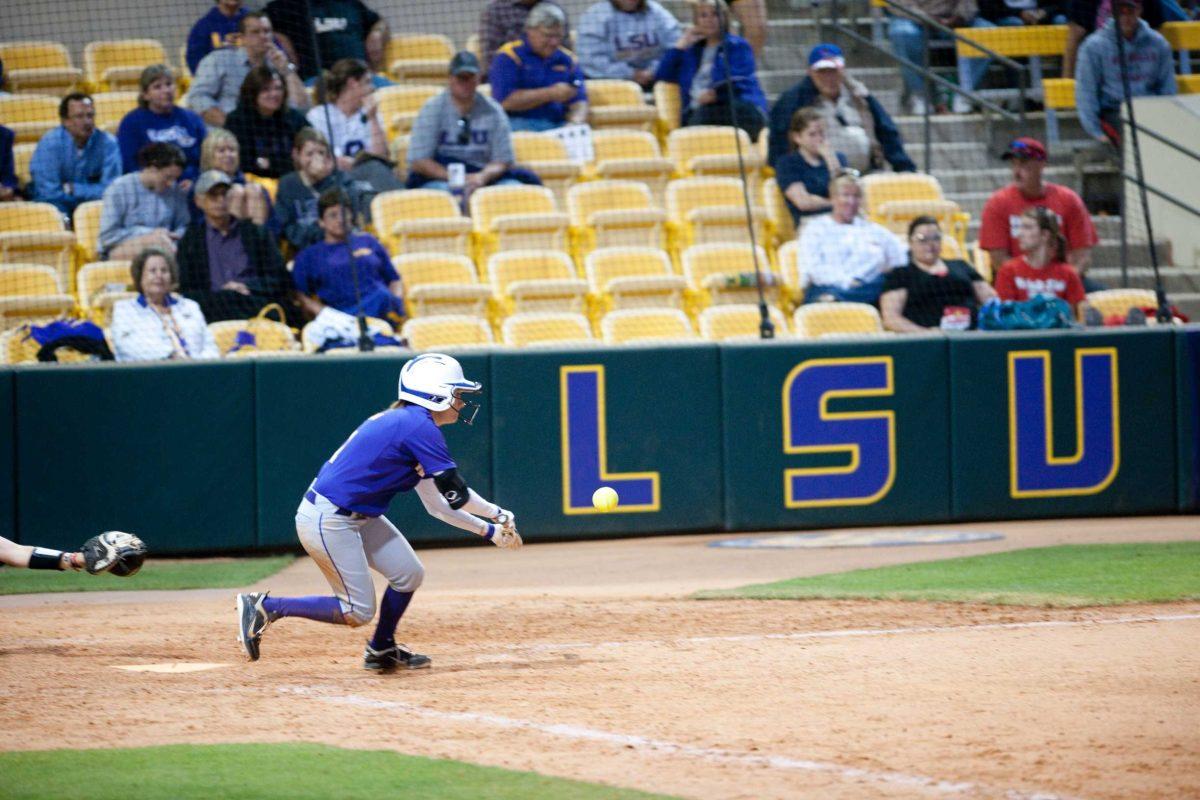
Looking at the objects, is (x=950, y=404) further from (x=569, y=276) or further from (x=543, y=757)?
(x=543, y=757)

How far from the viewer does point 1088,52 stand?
52.3 feet

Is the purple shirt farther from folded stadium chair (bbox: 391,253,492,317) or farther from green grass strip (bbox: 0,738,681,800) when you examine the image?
green grass strip (bbox: 0,738,681,800)

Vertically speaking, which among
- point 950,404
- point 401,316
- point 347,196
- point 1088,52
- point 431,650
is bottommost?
point 431,650

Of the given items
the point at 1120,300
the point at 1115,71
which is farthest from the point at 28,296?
the point at 1115,71

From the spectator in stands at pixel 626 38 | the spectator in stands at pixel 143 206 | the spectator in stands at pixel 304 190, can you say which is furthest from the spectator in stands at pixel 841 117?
the spectator in stands at pixel 143 206

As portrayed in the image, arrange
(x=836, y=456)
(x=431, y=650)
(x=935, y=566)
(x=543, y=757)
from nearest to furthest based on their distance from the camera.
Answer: (x=543, y=757), (x=431, y=650), (x=935, y=566), (x=836, y=456)

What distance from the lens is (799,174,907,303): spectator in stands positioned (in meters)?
14.0

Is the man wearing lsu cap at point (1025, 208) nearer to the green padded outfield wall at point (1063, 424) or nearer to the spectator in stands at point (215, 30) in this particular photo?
the green padded outfield wall at point (1063, 424)

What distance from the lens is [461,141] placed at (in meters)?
14.6

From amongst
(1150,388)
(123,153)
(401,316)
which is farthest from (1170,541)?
(123,153)

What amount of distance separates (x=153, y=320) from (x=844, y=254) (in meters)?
6.00

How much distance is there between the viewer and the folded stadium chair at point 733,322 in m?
13.8

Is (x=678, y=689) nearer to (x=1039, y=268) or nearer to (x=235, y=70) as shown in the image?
(x=1039, y=268)

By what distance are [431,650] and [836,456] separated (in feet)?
18.3
